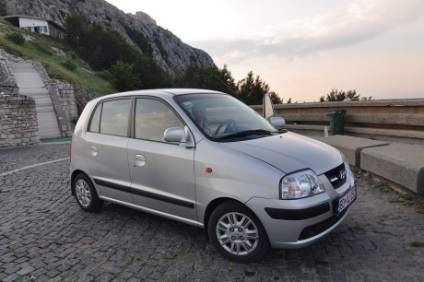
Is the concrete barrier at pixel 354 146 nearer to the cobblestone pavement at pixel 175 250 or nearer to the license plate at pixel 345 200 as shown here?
the cobblestone pavement at pixel 175 250

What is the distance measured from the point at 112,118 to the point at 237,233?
8.18ft

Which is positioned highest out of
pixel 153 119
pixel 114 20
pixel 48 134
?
pixel 114 20

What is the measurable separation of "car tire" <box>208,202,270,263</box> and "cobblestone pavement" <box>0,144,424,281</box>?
0.12 metres

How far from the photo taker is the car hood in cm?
325

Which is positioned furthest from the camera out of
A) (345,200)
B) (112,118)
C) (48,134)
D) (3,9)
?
(3,9)

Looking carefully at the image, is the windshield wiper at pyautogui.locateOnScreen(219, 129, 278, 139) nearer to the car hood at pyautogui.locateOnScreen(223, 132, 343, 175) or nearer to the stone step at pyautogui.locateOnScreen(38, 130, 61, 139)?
the car hood at pyautogui.locateOnScreen(223, 132, 343, 175)

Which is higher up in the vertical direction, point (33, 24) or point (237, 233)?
point (33, 24)

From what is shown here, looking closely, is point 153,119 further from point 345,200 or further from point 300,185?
point 345,200

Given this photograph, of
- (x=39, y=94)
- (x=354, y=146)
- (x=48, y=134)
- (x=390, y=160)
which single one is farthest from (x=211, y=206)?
(x=39, y=94)

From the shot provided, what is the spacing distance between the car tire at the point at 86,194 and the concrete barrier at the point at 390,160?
445cm

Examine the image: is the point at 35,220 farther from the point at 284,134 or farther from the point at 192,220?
the point at 284,134

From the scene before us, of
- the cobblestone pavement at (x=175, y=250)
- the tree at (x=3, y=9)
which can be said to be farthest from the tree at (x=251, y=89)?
the tree at (x=3, y=9)

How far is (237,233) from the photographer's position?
132 inches

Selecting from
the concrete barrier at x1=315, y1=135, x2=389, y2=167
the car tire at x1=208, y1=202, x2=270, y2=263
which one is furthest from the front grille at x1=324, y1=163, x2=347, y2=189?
the concrete barrier at x1=315, y1=135, x2=389, y2=167
